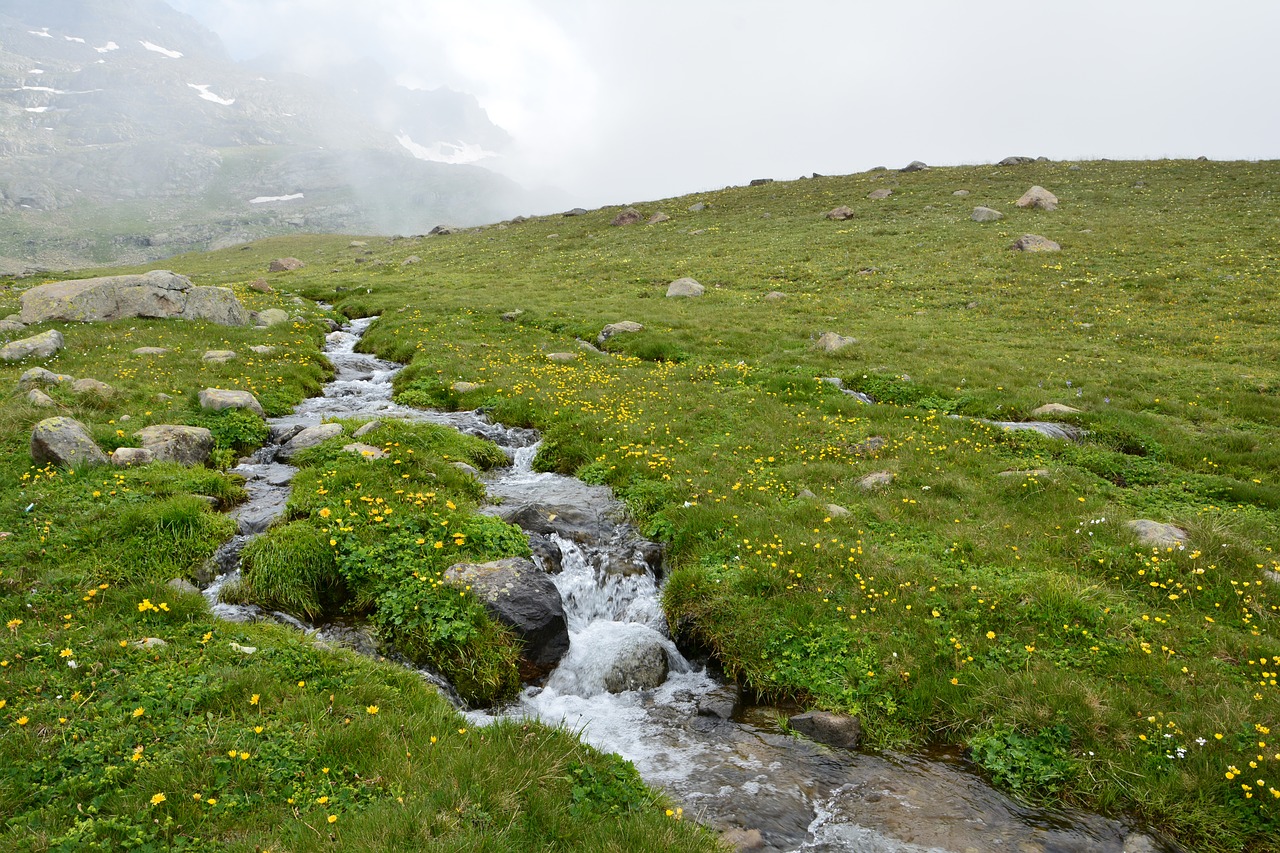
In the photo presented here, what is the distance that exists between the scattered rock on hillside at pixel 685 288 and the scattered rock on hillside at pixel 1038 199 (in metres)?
31.7

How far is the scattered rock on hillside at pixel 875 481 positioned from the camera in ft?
49.1

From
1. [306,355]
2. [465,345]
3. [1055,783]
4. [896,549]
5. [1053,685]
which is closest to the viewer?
[1055,783]

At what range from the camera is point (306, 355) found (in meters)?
26.5

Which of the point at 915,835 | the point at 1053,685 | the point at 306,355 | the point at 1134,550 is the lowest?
the point at 915,835

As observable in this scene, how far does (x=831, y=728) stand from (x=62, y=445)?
15.9 m

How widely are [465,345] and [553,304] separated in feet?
34.5

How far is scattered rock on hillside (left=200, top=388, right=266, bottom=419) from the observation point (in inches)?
718

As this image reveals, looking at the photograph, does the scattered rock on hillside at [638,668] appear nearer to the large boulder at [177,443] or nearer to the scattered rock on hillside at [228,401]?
the large boulder at [177,443]

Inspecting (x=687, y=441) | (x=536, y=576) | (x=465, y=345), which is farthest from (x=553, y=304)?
(x=536, y=576)

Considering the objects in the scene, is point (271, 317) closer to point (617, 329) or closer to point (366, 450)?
point (617, 329)

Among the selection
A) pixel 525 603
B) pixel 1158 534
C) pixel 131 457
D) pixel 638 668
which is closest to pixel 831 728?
pixel 638 668

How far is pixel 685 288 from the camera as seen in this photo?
39969 mm

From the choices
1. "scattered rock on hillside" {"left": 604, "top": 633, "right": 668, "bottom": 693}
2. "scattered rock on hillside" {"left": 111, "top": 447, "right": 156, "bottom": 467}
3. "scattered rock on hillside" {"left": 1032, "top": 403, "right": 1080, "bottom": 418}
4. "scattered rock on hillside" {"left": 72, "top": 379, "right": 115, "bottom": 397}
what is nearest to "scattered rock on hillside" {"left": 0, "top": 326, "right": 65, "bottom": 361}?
"scattered rock on hillside" {"left": 72, "top": 379, "right": 115, "bottom": 397}

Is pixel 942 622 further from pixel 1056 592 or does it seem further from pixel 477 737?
pixel 477 737
